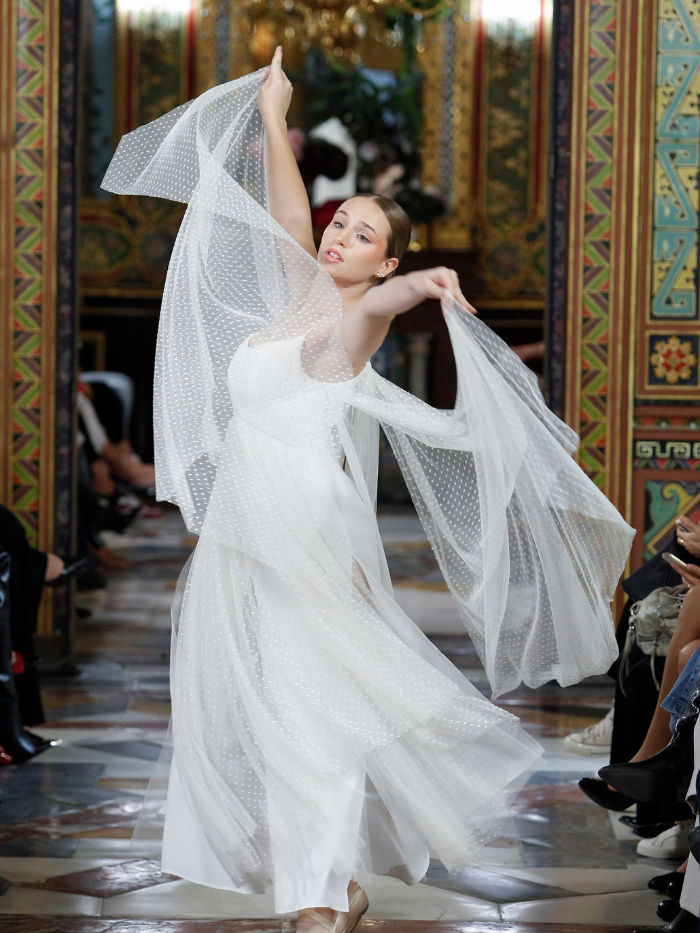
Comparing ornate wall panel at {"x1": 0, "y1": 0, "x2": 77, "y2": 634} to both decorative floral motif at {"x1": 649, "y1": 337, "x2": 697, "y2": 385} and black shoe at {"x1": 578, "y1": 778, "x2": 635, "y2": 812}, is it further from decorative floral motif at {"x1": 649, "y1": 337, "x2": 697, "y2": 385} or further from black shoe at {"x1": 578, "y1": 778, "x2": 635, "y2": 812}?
black shoe at {"x1": 578, "y1": 778, "x2": 635, "y2": 812}

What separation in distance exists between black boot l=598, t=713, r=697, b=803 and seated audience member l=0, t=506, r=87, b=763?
1611mm

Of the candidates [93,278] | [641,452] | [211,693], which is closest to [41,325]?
[641,452]

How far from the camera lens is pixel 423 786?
2.26 meters

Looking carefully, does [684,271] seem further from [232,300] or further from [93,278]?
[93,278]

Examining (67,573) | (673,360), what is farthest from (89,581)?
(673,360)

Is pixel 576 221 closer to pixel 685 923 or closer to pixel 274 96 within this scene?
pixel 274 96

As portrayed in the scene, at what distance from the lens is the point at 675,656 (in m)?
2.85

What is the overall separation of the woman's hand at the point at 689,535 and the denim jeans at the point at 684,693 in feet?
1.83

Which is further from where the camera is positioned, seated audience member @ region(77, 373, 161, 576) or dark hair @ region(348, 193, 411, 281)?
seated audience member @ region(77, 373, 161, 576)

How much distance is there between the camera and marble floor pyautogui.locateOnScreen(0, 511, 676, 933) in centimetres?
250

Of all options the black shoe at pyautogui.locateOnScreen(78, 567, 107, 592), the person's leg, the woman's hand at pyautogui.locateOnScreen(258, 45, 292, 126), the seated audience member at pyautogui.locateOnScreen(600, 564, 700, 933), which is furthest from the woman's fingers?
the black shoe at pyautogui.locateOnScreen(78, 567, 107, 592)

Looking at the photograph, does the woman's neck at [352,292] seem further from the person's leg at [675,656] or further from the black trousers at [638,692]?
the black trousers at [638,692]

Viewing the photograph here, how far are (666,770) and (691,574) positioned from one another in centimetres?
63

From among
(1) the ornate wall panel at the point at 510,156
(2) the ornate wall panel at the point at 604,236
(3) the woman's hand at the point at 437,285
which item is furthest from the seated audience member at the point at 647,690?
(1) the ornate wall panel at the point at 510,156
